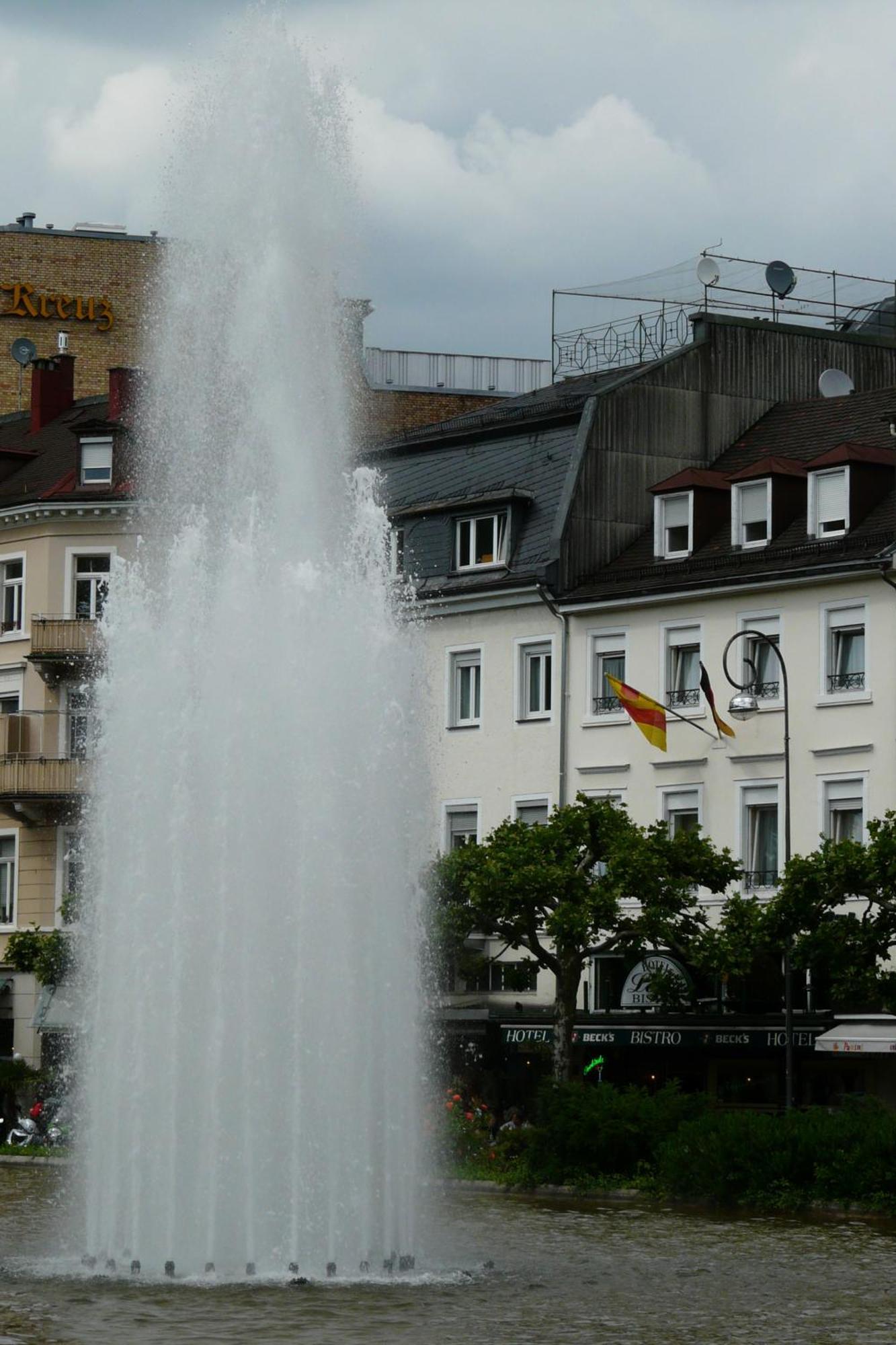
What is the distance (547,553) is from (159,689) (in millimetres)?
32941

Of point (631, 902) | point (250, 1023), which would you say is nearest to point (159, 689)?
point (250, 1023)

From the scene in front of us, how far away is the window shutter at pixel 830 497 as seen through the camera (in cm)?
5591

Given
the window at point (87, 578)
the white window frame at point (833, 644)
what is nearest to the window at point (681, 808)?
the white window frame at point (833, 644)

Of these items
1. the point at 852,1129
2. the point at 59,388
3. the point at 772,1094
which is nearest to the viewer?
the point at 852,1129

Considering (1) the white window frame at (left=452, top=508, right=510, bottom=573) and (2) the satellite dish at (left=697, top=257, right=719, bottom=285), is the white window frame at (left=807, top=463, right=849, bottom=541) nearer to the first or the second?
(1) the white window frame at (left=452, top=508, right=510, bottom=573)

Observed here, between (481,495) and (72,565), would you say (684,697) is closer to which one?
(481,495)

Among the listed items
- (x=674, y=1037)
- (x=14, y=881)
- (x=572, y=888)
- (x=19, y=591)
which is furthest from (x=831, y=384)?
(x=14, y=881)

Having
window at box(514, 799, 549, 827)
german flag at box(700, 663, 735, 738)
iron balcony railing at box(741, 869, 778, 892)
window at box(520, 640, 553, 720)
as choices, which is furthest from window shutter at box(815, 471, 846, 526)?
window at box(514, 799, 549, 827)

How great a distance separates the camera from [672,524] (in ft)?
198

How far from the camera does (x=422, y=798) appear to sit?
1143 inches

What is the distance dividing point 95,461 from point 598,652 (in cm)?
1871

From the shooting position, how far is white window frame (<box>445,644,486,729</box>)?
61.8 m

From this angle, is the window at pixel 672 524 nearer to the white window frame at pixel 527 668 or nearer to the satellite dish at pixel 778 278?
the white window frame at pixel 527 668

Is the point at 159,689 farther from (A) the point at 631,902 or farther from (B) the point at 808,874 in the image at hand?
(A) the point at 631,902
